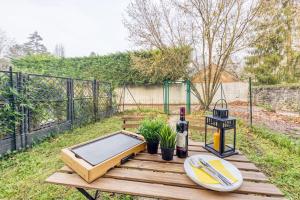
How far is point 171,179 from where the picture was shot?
92cm

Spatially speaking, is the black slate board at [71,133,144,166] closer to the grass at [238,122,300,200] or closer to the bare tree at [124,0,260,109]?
the grass at [238,122,300,200]

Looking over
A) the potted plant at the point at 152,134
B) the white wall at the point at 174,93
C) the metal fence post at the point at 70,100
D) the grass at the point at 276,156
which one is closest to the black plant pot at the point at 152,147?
the potted plant at the point at 152,134

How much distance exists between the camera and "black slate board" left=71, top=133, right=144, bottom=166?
1.02 meters

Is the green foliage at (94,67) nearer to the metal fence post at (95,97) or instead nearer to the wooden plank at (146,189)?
the metal fence post at (95,97)

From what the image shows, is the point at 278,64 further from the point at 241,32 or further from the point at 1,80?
the point at 1,80

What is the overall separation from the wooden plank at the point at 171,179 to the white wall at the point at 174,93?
726 cm

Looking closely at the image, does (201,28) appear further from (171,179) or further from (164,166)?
(171,179)

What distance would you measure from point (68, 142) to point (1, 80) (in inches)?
63.9

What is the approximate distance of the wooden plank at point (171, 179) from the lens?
2.69 feet

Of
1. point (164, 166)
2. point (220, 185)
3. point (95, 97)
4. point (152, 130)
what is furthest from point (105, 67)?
point (220, 185)

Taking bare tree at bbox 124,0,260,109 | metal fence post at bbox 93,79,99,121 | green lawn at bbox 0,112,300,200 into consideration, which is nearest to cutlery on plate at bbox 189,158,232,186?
green lawn at bbox 0,112,300,200

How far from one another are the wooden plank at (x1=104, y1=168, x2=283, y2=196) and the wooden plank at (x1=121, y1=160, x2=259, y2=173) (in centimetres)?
5

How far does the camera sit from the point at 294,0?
8.80 m

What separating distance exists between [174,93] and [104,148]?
339 inches
